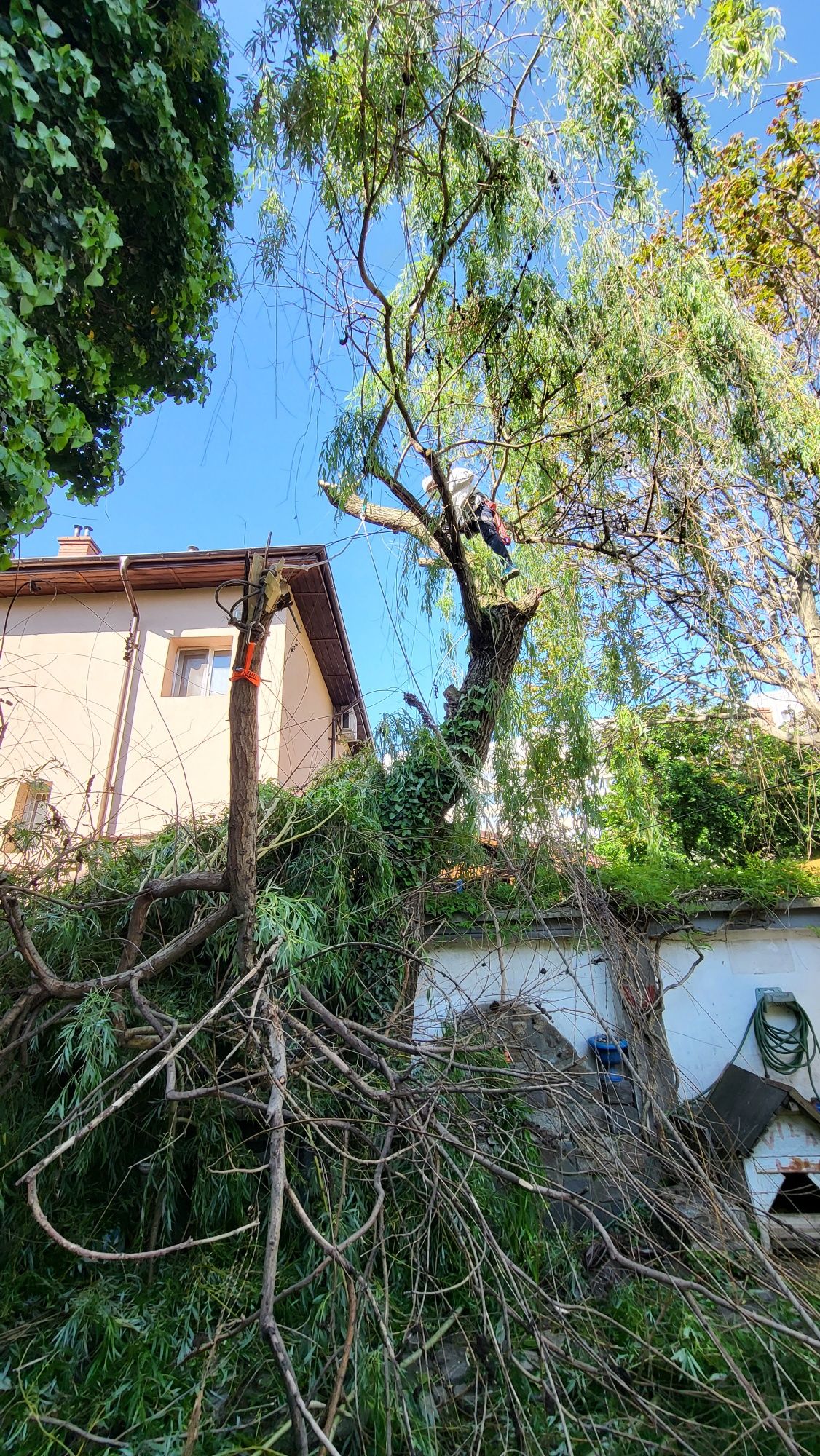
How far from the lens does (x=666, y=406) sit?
3.88 m

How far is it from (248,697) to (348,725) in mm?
4423

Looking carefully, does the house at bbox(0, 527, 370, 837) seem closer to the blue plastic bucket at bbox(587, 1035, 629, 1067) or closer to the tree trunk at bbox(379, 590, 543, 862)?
the tree trunk at bbox(379, 590, 543, 862)

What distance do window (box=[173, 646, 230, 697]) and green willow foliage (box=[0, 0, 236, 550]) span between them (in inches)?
180

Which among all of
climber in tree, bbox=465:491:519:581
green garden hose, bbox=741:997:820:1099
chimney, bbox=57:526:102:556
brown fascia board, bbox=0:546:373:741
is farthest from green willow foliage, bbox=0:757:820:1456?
chimney, bbox=57:526:102:556

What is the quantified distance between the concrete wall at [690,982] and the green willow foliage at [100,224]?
3301 mm

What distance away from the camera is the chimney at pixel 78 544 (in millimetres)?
8531

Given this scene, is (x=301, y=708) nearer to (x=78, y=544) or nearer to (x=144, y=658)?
(x=144, y=658)

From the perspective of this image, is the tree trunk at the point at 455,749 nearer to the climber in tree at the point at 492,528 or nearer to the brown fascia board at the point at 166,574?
the climber in tree at the point at 492,528

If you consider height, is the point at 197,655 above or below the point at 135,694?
above

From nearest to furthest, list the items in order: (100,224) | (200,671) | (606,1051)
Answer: (100,224) < (606,1051) < (200,671)

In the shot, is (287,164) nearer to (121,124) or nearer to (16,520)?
(121,124)

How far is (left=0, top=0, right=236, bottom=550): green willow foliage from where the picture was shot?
2.03m

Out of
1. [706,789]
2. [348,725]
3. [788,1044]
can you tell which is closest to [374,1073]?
[788,1044]

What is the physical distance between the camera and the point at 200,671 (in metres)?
7.74
